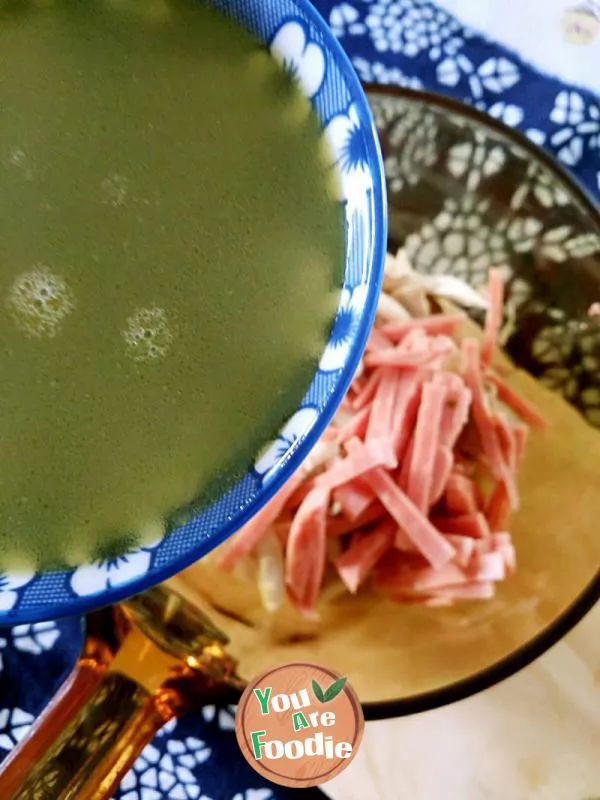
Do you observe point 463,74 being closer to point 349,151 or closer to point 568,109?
point 568,109

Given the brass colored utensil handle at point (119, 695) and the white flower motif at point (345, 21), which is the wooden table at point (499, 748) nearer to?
the brass colored utensil handle at point (119, 695)

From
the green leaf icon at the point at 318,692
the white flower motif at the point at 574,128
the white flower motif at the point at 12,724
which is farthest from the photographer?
the white flower motif at the point at 574,128

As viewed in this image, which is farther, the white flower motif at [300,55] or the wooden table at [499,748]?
the wooden table at [499,748]

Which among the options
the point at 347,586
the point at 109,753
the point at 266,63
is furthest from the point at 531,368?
the point at 109,753

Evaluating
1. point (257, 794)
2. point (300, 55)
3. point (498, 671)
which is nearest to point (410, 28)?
point (300, 55)

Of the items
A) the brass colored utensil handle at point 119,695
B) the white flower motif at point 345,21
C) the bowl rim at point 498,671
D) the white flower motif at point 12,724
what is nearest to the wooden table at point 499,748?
the bowl rim at point 498,671

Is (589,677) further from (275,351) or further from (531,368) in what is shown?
(275,351)
